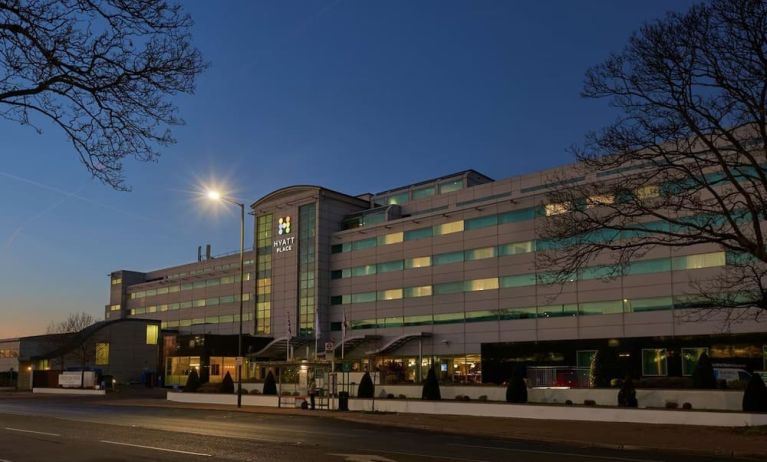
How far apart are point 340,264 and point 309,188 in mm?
9217

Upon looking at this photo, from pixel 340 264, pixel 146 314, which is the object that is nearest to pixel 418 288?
pixel 340 264

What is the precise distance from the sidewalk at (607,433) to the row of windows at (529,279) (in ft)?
37.8

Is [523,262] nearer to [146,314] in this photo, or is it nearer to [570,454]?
[570,454]

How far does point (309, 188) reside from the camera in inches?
3118

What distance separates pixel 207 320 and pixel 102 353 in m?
13.9

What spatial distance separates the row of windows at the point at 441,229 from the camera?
202ft

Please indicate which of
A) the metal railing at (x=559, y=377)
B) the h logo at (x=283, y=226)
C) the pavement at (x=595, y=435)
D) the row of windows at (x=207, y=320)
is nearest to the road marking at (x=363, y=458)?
the pavement at (x=595, y=435)

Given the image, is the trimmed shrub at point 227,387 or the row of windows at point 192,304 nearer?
the trimmed shrub at point 227,387

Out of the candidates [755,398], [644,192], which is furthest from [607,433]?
[644,192]

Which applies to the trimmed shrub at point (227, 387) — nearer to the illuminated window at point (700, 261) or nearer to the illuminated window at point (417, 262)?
the illuminated window at point (417, 262)

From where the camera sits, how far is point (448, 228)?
67500mm

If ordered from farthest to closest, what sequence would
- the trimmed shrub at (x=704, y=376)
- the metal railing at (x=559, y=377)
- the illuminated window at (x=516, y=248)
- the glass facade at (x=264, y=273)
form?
the glass facade at (x=264, y=273), the illuminated window at (x=516, y=248), the metal railing at (x=559, y=377), the trimmed shrub at (x=704, y=376)

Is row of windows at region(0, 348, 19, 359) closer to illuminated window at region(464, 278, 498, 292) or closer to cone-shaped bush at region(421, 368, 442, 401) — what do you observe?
illuminated window at region(464, 278, 498, 292)

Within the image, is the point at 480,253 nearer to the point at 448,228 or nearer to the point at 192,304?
the point at 448,228
